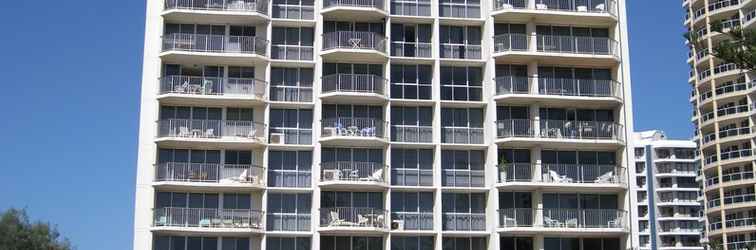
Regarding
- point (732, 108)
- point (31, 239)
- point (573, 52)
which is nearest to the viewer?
point (573, 52)

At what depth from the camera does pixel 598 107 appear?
196 feet

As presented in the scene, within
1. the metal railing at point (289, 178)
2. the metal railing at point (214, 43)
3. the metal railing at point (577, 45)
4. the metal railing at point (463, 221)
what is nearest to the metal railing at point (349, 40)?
the metal railing at point (214, 43)

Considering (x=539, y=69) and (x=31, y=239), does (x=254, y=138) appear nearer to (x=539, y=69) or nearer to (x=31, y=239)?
(x=539, y=69)

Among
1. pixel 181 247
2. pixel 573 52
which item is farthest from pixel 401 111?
pixel 181 247

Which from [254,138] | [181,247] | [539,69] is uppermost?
[539,69]

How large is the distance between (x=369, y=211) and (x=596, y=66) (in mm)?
15791

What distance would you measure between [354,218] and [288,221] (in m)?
3.66

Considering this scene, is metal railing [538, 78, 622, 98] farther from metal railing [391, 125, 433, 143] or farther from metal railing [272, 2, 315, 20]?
metal railing [272, 2, 315, 20]

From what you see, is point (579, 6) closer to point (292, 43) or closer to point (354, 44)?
point (354, 44)

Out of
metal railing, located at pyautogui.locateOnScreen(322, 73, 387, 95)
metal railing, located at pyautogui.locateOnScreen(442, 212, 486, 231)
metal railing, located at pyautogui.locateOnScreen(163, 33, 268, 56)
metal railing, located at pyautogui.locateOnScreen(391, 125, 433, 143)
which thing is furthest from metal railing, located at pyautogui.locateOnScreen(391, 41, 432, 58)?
metal railing, located at pyautogui.locateOnScreen(442, 212, 486, 231)

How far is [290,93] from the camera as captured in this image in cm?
5797

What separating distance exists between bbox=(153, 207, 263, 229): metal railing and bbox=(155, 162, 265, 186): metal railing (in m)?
1.59

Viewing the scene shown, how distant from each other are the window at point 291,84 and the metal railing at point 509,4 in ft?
36.4

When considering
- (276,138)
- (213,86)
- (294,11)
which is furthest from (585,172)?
(213,86)
